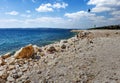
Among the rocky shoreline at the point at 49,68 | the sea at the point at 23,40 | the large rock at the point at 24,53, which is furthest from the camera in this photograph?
the sea at the point at 23,40

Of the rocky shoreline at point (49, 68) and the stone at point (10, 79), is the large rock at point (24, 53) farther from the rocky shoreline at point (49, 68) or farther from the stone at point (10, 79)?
the stone at point (10, 79)

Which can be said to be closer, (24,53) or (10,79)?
(10,79)

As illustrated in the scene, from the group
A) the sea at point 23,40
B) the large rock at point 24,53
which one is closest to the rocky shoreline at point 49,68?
the large rock at point 24,53

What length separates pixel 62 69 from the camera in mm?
9805

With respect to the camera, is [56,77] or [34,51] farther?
[34,51]

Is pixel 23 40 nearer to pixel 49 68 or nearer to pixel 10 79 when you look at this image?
pixel 49 68

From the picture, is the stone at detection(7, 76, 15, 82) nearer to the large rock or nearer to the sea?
the large rock

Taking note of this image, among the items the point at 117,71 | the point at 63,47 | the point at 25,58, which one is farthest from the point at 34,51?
the point at 117,71

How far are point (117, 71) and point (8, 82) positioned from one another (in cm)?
483

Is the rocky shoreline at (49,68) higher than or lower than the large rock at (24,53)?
lower

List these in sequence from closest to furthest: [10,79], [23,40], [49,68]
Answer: [10,79] → [49,68] → [23,40]

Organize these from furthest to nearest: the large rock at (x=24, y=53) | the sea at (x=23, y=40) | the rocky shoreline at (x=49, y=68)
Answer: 1. the sea at (x=23, y=40)
2. the large rock at (x=24, y=53)
3. the rocky shoreline at (x=49, y=68)

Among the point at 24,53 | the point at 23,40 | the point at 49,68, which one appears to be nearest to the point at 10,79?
the point at 49,68

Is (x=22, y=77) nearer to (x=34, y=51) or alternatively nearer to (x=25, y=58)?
(x=25, y=58)
